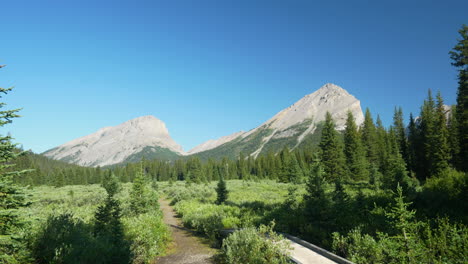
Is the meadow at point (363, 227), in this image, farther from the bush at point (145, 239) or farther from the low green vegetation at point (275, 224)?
the bush at point (145, 239)

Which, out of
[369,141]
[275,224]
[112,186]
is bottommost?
[275,224]

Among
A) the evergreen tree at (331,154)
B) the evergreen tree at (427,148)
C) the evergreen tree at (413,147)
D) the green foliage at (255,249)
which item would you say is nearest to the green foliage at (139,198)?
the green foliage at (255,249)

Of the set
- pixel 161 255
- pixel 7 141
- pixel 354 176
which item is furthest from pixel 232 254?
pixel 354 176

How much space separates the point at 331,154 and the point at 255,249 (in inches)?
1543

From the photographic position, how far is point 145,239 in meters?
11.9

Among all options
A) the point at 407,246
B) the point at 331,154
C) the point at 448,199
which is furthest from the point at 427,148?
the point at 407,246

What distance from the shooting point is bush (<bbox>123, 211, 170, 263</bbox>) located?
11.2 m

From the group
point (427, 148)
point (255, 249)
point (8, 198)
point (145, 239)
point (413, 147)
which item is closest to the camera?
point (8, 198)

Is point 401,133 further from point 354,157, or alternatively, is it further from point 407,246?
point 407,246

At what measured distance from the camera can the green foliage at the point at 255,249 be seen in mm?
8969

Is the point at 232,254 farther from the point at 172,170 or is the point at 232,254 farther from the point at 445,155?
the point at 172,170

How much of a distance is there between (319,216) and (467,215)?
257 inches

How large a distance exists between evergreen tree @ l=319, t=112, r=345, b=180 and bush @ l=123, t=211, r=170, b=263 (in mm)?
35192

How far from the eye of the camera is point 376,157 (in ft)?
192
